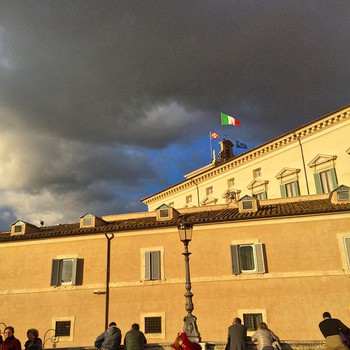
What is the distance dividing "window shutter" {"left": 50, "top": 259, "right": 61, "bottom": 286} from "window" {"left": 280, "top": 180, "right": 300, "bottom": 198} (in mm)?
23073

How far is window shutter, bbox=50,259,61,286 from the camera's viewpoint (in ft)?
78.0

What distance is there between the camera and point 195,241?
22.7 metres

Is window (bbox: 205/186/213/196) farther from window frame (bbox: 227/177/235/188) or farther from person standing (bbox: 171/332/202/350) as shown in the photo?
person standing (bbox: 171/332/202/350)

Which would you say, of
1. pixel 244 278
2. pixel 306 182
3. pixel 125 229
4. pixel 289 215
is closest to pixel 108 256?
pixel 125 229

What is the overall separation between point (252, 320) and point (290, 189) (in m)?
19.7

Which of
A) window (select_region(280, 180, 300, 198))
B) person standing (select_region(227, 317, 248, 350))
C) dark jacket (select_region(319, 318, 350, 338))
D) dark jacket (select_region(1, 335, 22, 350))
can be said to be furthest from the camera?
window (select_region(280, 180, 300, 198))

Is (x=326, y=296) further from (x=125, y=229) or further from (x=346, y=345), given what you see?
(x=125, y=229)

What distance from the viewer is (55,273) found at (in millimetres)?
24000

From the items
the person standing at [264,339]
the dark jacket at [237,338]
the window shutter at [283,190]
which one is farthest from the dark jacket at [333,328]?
the window shutter at [283,190]

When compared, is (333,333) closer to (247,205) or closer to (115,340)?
(115,340)

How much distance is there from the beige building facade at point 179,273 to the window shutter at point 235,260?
0.06 metres

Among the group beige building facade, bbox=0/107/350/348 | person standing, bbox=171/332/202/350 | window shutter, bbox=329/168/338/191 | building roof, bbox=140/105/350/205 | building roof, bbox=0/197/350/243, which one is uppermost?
building roof, bbox=140/105/350/205

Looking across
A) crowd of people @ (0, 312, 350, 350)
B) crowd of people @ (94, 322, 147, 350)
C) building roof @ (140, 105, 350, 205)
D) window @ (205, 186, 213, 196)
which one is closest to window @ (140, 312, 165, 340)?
crowd of people @ (0, 312, 350, 350)

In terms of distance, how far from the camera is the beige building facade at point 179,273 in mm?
20172
